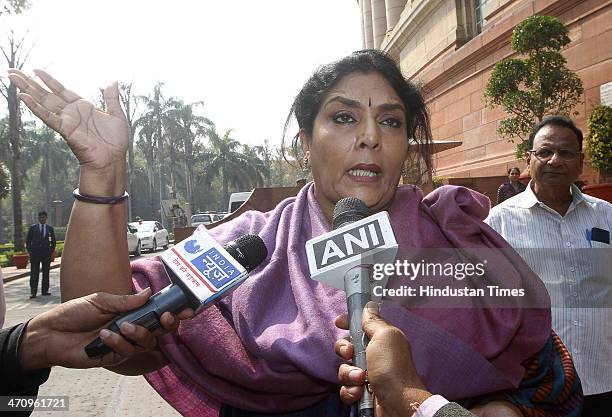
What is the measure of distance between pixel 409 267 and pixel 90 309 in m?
0.95

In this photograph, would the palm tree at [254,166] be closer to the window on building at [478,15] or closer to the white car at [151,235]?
the white car at [151,235]

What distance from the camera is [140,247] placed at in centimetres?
2261

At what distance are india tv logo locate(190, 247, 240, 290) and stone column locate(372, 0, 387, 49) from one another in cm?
2688

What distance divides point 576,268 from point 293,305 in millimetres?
1773

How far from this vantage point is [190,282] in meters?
1.33

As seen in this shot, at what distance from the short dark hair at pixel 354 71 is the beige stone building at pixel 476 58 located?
6.87 meters

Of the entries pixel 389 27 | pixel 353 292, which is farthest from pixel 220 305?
pixel 389 27

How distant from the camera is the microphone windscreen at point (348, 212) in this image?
147 cm

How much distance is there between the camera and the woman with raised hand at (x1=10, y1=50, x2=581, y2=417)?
1.56 m

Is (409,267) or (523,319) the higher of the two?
(409,267)

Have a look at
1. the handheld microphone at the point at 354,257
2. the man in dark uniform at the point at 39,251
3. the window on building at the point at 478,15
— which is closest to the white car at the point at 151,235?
the man in dark uniform at the point at 39,251

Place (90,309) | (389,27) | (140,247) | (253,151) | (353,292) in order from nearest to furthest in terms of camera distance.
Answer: (353,292) → (90,309) → (140,247) → (389,27) → (253,151)

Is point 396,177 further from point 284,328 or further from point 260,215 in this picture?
point 284,328

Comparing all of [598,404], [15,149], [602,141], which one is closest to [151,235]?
[15,149]
